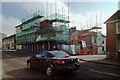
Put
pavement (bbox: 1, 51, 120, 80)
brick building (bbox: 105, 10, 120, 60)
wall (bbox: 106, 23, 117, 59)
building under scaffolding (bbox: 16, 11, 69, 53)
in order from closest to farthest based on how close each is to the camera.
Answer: pavement (bbox: 1, 51, 120, 80) < brick building (bbox: 105, 10, 120, 60) < wall (bbox: 106, 23, 117, 59) < building under scaffolding (bbox: 16, 11, 69, 53)

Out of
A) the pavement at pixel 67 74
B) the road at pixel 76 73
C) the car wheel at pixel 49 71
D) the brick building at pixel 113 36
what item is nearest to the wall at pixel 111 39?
the brick building at pixel 113 36

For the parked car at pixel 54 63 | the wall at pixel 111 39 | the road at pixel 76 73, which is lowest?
the road at pixel 76 73

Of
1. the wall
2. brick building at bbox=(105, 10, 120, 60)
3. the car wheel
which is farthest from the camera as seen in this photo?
the wall

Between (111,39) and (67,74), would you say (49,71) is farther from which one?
(111,39)

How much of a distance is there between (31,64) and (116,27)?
13564 mm

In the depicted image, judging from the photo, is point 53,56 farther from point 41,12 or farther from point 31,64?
point 41,12

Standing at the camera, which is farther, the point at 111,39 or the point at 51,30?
the point at 51,30

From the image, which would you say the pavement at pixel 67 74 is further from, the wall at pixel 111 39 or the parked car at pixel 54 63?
the wall at pixel 111 39

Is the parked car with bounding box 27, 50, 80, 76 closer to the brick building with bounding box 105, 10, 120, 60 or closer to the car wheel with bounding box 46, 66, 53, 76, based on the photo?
the car wheel with bounding box 46, 66, 53, 76

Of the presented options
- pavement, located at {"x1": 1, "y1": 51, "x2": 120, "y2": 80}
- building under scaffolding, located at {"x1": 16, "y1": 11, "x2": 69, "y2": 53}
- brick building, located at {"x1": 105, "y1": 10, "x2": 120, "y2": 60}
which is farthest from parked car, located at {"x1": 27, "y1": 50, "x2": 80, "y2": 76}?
building under scaffolding, located at {"x1": 16, "y1": 11, "x2": 69, "y2": 53}

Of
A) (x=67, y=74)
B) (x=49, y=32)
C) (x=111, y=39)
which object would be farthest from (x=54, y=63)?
(x=49, y=32)

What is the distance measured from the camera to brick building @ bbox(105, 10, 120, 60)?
49.4 feet

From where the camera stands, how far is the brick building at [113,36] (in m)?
15.0

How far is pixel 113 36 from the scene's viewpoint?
51.2ft
